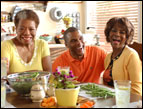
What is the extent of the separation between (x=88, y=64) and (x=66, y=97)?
0.95m

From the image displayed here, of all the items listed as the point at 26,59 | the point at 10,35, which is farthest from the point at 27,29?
the point at 10,35

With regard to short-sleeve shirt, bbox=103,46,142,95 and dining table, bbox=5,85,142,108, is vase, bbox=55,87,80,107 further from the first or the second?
short-sleeve shirt, bbox=103,46,142,95

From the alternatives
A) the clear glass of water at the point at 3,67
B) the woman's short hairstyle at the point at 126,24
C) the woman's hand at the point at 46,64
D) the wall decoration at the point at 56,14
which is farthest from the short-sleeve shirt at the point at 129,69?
the wall decoration at the point at 56,14

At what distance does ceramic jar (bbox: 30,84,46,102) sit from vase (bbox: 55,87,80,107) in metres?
0.15

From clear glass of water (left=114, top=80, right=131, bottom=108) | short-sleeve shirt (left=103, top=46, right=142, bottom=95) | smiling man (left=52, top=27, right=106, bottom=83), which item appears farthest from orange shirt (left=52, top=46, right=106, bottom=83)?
Result: clear glass of water (left=114, top=80, right=131, bottom=108)

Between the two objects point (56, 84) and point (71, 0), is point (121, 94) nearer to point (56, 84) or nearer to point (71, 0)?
point (56, 84)

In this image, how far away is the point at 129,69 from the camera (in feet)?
6.27

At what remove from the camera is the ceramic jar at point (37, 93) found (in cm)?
143

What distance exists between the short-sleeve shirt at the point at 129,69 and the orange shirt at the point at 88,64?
0.20 metres

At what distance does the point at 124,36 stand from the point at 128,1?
2297 millimetres

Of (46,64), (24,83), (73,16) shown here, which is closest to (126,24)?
(46,64)

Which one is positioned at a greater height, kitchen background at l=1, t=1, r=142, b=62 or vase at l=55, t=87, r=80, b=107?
kitchen background at l=1, t=1, r=142, b=62

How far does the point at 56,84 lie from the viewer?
133 cm

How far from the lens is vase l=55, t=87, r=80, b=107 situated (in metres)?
1.31
